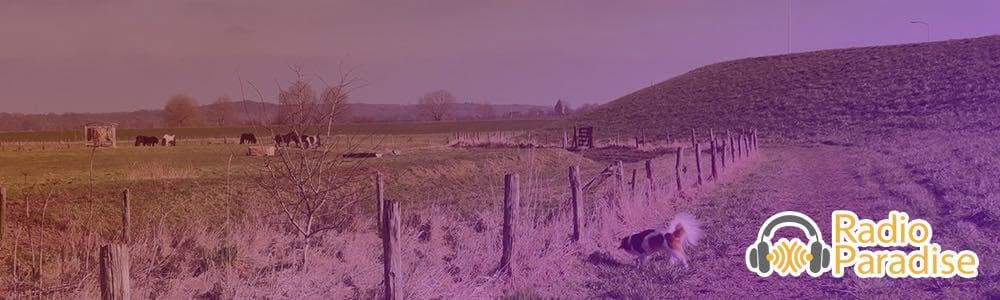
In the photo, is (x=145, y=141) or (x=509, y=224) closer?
(x=509, y=224)

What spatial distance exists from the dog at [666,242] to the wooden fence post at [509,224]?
153cm

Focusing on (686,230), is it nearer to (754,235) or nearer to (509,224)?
(509,224)

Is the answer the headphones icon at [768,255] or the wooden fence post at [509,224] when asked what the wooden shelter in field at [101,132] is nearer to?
the wooden fence post at [509,224]

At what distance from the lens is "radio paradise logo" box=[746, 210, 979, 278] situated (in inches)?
307

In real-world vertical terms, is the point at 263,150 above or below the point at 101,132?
below

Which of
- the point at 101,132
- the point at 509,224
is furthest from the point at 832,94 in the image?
the point at 509,224

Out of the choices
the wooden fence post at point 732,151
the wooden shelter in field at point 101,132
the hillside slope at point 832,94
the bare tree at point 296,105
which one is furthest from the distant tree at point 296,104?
the hillside slope at point 832,94

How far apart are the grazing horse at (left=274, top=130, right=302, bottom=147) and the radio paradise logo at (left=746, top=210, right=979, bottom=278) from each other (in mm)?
4279

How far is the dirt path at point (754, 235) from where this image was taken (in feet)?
25.4

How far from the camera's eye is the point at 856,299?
7.24m

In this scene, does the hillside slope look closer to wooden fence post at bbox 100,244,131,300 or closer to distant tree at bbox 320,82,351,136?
distant tree at bbox 320,82,351,136

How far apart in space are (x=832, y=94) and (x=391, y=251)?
71.7 metres

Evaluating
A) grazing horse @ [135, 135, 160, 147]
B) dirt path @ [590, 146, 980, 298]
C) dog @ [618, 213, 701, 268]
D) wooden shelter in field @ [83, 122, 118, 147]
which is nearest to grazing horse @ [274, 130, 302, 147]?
dirt path @ [590, 146, 980, 298]

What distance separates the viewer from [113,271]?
A: 4363 mm
